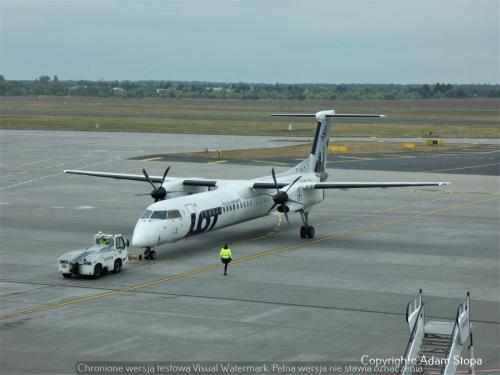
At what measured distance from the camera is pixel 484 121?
141 meters

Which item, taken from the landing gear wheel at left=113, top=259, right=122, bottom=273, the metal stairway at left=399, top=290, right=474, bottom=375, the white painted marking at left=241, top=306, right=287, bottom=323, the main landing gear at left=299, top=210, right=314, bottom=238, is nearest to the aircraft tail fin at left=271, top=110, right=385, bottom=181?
the main landing gear at left=299, top=210, right=314, bottom=238

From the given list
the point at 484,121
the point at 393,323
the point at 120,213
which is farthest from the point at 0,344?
the point at 484,121

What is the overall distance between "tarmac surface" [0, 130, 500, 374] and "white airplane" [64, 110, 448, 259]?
1.12 m

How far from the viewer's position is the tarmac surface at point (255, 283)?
23.4 m

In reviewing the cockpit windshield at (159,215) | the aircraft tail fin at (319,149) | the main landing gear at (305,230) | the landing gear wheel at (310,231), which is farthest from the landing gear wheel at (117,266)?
the aircraft tail fin at (319,149)

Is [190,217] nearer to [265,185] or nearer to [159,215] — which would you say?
[159,215]

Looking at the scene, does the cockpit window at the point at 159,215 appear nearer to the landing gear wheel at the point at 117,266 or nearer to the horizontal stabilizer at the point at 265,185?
the landing gear wheel at the point at 117,266

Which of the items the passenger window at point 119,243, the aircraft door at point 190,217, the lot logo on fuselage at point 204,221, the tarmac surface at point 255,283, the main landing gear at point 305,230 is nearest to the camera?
the tarmac surface at point 255,283

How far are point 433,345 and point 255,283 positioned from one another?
12357mm

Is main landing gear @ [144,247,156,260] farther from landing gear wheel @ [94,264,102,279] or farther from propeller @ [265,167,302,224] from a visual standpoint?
propeller @ [265,167,302,224]

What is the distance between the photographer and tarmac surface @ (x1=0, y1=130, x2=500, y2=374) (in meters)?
23.4

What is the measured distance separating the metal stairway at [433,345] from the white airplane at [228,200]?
1657 centimetres

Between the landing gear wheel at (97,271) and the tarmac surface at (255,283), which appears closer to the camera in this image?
the tarmac surface at (255,283)

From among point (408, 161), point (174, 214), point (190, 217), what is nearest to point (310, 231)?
point (190, 217)
